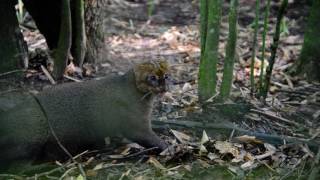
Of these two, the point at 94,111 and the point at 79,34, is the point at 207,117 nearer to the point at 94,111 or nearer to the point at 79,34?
the point at 94,111

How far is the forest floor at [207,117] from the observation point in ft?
15.0

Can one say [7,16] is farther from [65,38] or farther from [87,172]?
[87,172]

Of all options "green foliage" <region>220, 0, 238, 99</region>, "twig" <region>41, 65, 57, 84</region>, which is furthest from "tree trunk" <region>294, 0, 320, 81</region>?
"twig" <region>41, 65, 57, 84</region>

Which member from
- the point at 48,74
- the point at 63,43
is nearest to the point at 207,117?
the point at 63,43

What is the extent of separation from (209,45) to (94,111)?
1.07 m

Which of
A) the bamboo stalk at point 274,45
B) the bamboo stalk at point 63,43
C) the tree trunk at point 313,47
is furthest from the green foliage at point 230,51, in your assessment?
the tree trunk at point 313,47

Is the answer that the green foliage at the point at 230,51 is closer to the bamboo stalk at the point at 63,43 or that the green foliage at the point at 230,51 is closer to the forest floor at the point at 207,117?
the forest floor at the point at 207,117

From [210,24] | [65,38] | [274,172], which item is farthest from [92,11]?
[274,172]

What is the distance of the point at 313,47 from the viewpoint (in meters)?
6.86

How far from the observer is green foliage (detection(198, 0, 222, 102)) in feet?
16.9

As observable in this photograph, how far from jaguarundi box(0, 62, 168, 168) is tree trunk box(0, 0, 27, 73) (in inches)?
44.2

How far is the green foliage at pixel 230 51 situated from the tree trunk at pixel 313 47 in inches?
67.2

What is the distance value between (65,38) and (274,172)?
104 inches

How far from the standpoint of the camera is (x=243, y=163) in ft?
15.4
